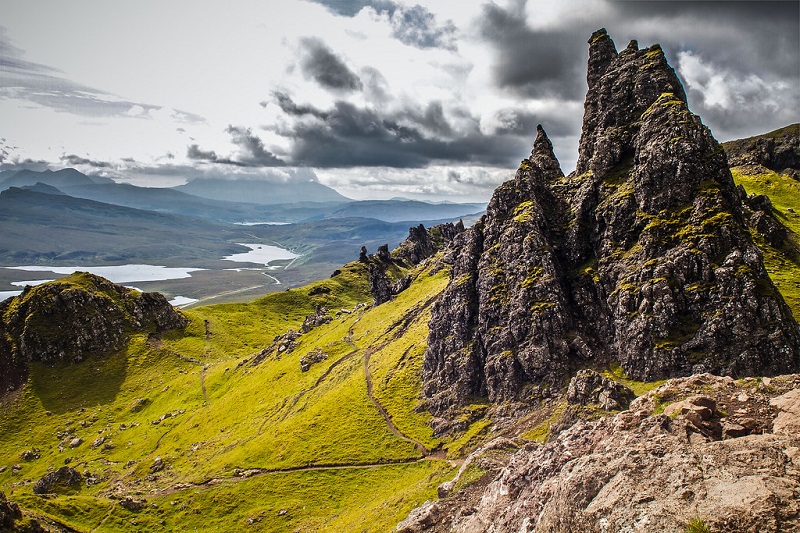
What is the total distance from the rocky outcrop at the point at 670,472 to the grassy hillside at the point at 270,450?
3259 cm

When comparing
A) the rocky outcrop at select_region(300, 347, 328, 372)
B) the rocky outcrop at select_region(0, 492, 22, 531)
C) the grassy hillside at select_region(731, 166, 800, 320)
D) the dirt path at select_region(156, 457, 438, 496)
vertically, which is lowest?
the dirt path at select_region(156, 457, 438, 496)

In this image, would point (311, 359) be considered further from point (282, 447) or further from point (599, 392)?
point (599, 392)

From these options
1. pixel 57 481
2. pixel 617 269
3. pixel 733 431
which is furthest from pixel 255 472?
pixel 733 431

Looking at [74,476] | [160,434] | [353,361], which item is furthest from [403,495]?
[160,434]

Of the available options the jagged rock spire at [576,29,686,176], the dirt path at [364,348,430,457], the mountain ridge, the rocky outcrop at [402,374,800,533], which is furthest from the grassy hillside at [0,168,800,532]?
the jagged rock spire at [576,29,686,176]

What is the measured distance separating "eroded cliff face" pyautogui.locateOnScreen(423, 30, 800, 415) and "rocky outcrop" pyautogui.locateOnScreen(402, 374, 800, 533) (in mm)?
28693

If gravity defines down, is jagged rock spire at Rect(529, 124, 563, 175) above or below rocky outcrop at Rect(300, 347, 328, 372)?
above

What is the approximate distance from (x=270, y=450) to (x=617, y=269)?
95.6 m

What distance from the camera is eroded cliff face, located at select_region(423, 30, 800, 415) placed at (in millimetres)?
69938

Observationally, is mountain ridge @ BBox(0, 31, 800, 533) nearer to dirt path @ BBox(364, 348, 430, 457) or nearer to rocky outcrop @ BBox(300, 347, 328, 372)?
dirt path @ BBox(364, 348, 430, 457)

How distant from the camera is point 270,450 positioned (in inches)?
4503

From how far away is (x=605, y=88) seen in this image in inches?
4146

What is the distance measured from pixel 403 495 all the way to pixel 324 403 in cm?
5851

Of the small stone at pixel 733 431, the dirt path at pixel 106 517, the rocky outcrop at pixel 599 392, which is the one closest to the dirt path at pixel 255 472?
the dirt path at pixel 106 517
